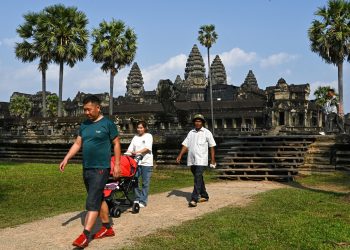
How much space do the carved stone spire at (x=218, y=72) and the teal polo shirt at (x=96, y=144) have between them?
104 meters

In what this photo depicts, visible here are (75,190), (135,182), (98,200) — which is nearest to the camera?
(98,200)

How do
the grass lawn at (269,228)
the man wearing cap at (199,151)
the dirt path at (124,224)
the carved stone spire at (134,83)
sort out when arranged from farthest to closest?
1. the carved stone spire at (134,83)
2. the man wearing cap at (199,151)
3. the dirt path at (124,224)
4. the grass lawn at (269,228)

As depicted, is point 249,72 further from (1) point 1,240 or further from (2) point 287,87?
(1) point 1,240

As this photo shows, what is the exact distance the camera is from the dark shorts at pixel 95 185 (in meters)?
5.84

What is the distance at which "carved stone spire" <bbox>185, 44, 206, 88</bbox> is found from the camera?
104 metres

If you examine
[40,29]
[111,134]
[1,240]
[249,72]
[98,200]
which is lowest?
[1,240]

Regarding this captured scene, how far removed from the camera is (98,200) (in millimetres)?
5895

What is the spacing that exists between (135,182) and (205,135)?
183cm

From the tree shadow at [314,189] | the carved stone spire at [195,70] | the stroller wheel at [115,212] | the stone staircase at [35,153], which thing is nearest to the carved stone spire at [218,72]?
the carved stone spire at [195,70]

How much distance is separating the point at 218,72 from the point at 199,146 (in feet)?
341

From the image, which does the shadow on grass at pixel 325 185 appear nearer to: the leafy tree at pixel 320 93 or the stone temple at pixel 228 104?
the stone temple at pixel 228 104

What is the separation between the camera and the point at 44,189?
1166 centimetres

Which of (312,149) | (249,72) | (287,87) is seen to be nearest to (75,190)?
(312,149)

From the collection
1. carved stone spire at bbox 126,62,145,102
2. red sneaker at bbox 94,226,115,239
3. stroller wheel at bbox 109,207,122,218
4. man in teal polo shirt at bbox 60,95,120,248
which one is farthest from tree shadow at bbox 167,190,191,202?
carved stone spire at bbox 126,62,145,102
